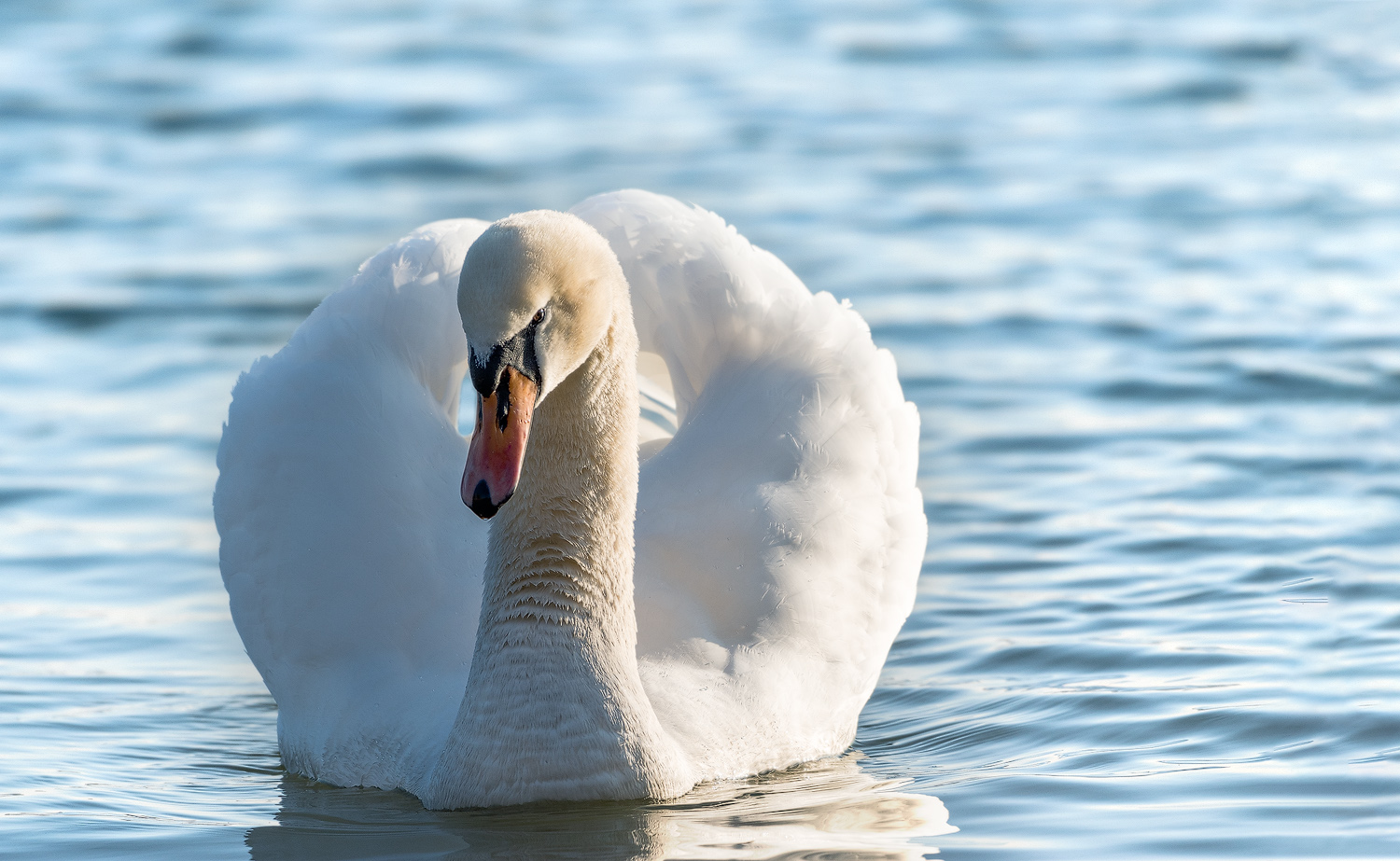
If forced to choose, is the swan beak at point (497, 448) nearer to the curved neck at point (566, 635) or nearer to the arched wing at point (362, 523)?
the curved neck at point (566, 635)

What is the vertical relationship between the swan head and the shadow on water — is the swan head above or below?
above

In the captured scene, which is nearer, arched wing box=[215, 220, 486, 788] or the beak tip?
the beak tip

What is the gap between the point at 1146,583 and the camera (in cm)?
796

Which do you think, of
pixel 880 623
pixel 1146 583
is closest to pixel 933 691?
pixel 880 623

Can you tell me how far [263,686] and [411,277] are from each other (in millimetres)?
1641

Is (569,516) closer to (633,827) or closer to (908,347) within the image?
(633,827)

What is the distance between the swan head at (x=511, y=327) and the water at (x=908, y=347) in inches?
42.1

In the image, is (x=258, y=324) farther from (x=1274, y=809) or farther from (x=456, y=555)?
(x=1274, y=809)

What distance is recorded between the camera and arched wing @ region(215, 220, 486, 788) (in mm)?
6020

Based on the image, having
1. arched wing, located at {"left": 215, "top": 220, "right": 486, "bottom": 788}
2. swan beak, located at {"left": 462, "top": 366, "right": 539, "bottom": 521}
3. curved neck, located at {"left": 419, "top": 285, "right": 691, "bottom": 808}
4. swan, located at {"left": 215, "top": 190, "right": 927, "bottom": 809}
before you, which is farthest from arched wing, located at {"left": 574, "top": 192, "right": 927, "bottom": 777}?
swan beak, located at {"left": 462, "top": 366, "right": 539, "bottom": 521}

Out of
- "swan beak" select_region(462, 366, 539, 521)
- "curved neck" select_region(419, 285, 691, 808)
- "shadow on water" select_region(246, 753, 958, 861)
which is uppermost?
"swan beak" select_region(462, 366, 539, 521)

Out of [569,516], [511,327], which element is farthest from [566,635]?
[511,327]

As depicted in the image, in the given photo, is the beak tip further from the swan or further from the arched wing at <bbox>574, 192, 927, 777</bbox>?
the arched wing at <bbox>574, 192, 927, 777</bbox>

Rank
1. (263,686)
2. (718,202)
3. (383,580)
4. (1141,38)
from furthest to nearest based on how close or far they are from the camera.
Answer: (1141,38) → (718,202) → (263,686) → (383,580)
